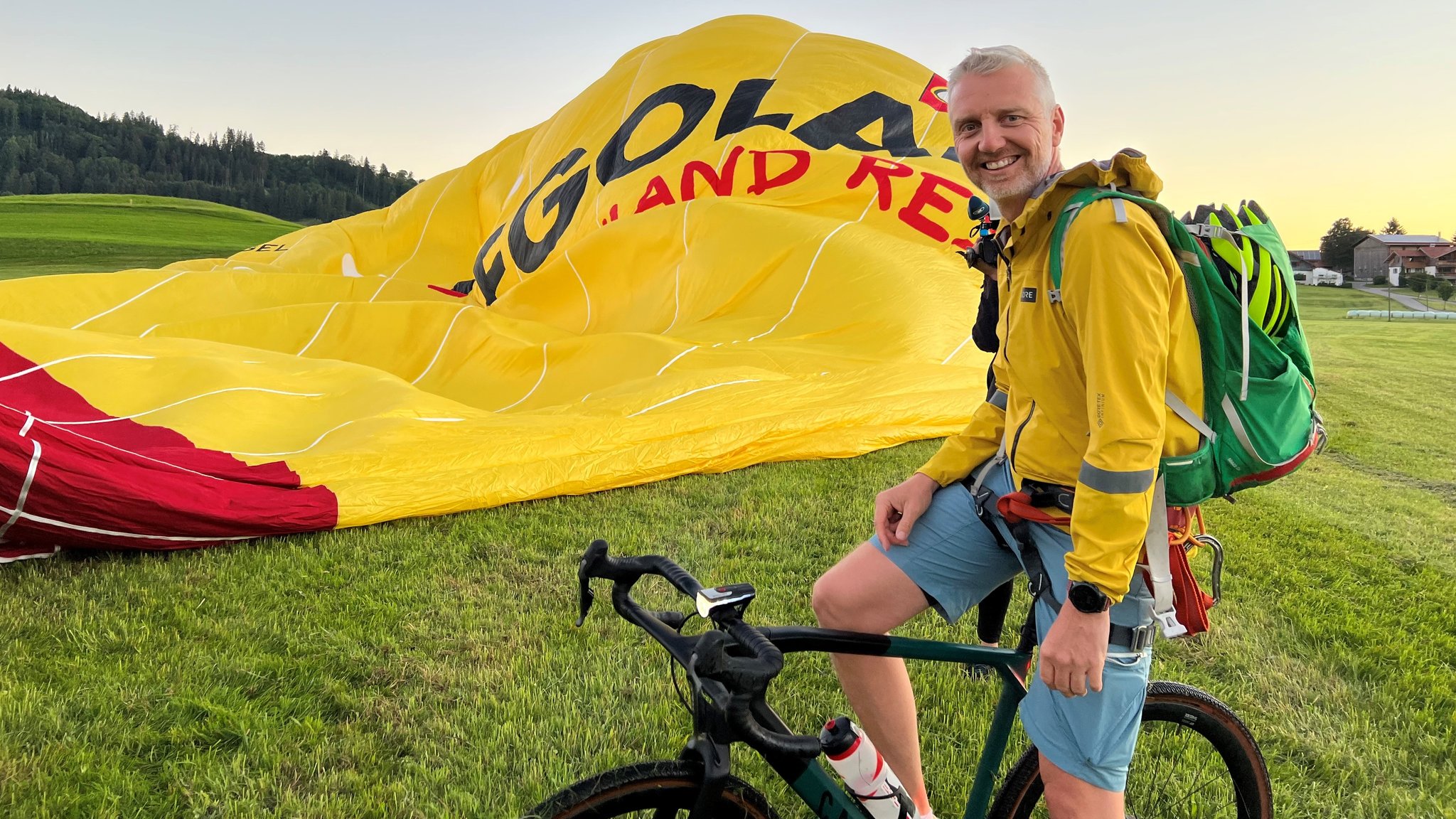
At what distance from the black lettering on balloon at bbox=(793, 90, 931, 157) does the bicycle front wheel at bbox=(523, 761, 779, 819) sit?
6180 mm

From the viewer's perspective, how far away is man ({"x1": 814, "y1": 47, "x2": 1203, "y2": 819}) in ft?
3.67

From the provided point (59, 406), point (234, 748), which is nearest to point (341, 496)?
point (234, 748)

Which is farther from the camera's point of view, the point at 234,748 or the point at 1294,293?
the point at 234,748

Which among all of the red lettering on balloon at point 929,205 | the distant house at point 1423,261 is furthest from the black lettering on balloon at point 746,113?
the distant house at point 1423,261

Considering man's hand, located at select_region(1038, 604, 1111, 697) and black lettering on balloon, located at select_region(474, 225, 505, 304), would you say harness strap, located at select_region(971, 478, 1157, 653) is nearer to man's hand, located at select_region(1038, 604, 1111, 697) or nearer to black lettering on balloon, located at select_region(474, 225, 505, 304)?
man's hand, located at select_region(1038, 604, 1111, 697)

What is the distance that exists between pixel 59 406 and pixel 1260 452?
15.8 ft

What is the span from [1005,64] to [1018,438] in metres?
0.55

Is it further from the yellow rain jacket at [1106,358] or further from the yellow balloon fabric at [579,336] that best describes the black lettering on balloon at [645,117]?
the yellow rain jacket at [1106,358]

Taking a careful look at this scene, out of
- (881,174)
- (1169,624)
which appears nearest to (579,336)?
(881,174)

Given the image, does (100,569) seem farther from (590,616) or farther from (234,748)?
(590,616)

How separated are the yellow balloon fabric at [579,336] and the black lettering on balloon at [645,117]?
3 cm

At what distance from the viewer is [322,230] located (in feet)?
32.0

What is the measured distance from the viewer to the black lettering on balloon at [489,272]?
316 inches

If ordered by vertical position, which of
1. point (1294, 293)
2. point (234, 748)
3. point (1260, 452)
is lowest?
point (234, 748)
